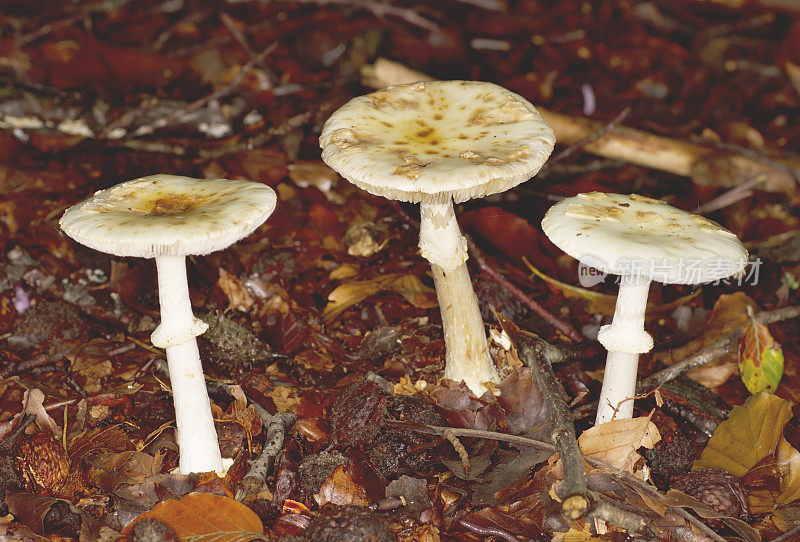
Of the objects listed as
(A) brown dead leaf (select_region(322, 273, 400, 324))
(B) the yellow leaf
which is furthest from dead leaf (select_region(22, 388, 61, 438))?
(B) the yellow leaf

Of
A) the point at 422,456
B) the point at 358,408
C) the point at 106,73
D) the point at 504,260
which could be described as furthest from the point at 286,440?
the point at 106,73

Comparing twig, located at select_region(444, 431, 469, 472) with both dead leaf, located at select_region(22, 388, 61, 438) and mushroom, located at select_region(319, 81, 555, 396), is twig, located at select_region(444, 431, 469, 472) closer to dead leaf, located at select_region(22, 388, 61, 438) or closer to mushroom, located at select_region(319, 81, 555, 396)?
mushroom, located at select_region(319, 81, 555, 396)

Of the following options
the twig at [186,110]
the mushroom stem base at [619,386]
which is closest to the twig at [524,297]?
the mushroom stem base at [619,386]

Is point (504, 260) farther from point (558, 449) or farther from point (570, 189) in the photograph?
point (558, 449)

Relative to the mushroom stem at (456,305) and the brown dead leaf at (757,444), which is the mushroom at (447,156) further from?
the brown dead leaf at (757,444)

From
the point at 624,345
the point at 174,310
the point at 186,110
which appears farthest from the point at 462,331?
the point at 186,110
